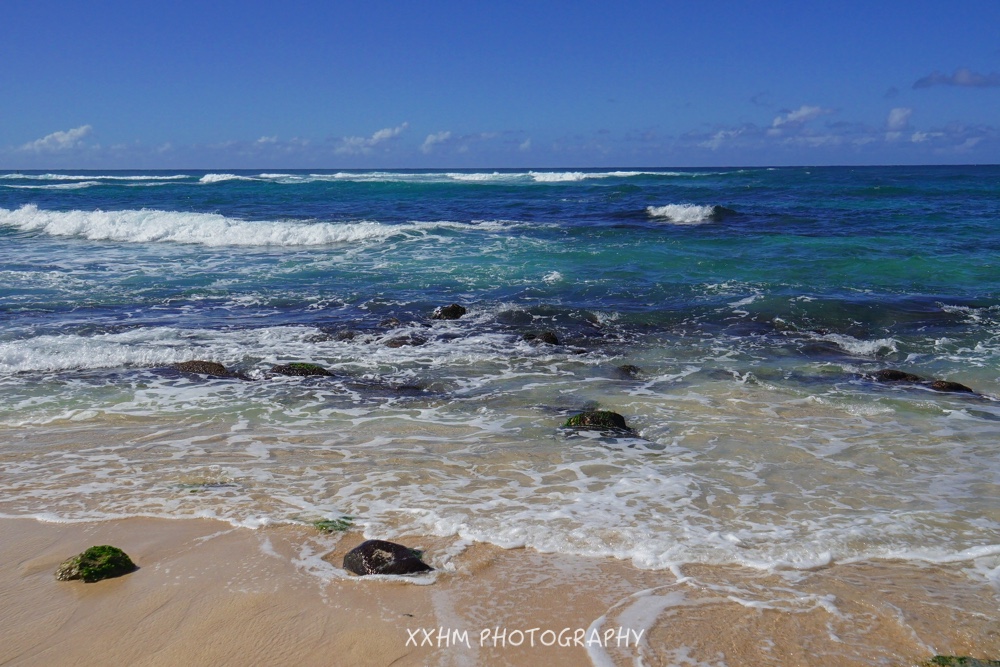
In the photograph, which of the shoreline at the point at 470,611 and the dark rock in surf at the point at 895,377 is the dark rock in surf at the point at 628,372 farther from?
the shoreline at the point at 470,611

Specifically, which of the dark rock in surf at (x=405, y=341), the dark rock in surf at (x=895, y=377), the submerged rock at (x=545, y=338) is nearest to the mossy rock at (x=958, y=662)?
the dark rock in surf at (x=895, y=377)

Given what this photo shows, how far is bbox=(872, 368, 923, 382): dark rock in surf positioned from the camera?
8.25 m

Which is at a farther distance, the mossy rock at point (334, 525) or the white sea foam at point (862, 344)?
the white sea foam at point (862, 344)

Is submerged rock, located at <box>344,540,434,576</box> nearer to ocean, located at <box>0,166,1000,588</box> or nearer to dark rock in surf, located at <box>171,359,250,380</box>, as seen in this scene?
ocean, located at <box>0,166,1000,588</box>

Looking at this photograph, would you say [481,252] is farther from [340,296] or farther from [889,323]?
[889,323]

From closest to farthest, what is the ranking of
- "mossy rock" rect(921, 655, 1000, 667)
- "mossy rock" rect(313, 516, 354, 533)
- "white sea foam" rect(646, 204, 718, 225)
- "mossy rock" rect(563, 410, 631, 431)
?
1. "mossy rock" rect(921, 655, 1000, 667)
2. "mossy rock" rect(313, 516, 354, 533)
3. "mossy rock" rect(563, 410, 631, 431)
4. "white sea foam" rect(646, 204, 718, 225)

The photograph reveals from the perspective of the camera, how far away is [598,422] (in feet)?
21.7

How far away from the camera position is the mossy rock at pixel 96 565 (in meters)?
3.87

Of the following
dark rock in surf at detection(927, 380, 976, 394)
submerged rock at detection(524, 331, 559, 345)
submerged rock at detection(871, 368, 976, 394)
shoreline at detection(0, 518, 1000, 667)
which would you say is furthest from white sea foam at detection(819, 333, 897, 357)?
shoreline at detection(0, 518, 1000, 667)

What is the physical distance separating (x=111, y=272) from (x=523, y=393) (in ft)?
39.8

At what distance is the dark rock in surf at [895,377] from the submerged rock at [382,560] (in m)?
6.45

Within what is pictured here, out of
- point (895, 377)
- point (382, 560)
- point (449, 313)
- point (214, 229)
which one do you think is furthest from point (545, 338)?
point (214, 229)

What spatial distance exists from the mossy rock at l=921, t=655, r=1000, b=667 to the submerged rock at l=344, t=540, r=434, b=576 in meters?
2.46

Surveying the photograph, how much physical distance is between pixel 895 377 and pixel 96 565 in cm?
805
